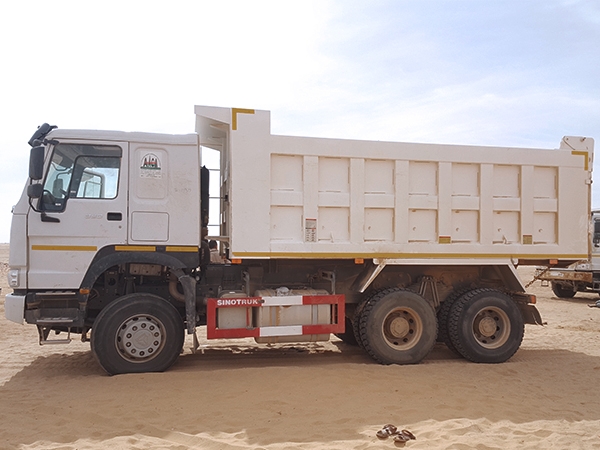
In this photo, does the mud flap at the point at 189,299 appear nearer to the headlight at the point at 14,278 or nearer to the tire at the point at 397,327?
the headlight at the point at 14,278

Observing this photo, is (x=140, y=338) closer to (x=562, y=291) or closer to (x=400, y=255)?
(x=400, y=255)

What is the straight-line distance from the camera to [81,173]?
724 cm

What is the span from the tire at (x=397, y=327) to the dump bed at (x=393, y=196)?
0.63 m

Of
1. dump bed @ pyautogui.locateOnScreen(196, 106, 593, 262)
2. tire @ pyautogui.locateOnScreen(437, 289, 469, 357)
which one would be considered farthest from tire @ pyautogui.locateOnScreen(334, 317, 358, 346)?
dump bed @ pyautogui.locateOnScreen(196, 106, 593, 262)

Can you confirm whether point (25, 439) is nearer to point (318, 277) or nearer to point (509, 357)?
point (318, 277)

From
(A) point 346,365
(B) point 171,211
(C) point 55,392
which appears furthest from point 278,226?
(C) point 55,392

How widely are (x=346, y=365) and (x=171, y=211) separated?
3.20 m

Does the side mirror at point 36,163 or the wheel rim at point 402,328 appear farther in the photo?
the wheel rim at point 402,328

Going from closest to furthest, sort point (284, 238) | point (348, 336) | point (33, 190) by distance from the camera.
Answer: point (33, 190)
point (284, 238)
point (348, 336)

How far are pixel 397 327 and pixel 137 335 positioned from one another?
3655 millimetres

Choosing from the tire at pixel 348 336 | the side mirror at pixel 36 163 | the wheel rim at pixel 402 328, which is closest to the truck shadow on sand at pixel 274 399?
the wheel rim at pixel 402 328

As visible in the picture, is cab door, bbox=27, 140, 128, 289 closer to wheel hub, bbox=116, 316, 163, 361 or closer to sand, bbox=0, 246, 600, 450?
wheel hub, bbox=116, 316, 163, 361

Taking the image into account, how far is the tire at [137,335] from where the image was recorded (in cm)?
702

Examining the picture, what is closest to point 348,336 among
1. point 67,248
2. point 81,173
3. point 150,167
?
point 150,167
